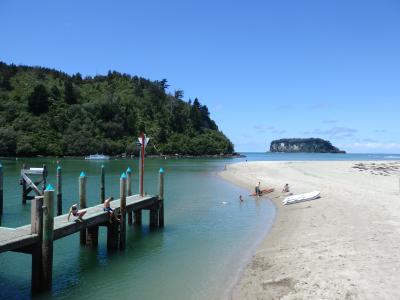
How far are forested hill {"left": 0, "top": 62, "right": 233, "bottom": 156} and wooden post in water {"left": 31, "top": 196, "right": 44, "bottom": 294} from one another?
115 meters

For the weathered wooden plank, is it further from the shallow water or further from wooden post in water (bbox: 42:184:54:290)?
wooden post in water (bbox: 42:184:54:290)

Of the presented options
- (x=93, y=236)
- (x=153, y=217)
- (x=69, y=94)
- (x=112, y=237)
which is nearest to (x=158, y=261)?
(x=112, y=237)

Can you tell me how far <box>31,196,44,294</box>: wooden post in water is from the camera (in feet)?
37.3

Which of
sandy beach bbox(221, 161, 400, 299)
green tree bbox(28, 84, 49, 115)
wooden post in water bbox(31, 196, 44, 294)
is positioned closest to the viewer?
sandy beach bbox(221, 161, 400, 299)

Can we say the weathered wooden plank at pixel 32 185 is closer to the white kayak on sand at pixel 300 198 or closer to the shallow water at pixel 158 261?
the shallow water at pixel 158 261

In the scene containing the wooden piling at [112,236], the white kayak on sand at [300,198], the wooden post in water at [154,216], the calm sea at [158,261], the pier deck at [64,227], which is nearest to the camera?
the pier deck at [64,227]

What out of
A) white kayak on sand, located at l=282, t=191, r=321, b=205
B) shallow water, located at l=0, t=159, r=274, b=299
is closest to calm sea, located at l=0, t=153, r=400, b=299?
shallow water, located at l=0, t=159, r=274, b=299

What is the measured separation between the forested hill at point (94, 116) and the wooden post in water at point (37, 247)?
4526 inches

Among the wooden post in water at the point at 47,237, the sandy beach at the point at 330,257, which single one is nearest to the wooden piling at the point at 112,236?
the wooden post in water at the point at 47,237

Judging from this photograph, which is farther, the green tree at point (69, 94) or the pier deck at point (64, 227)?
the green tree at point (69, 94)

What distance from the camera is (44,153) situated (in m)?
123

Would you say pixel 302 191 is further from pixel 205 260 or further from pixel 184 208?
pixel 205 260

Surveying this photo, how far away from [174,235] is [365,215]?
31.7 feet

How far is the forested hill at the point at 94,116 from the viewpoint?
129 meters
